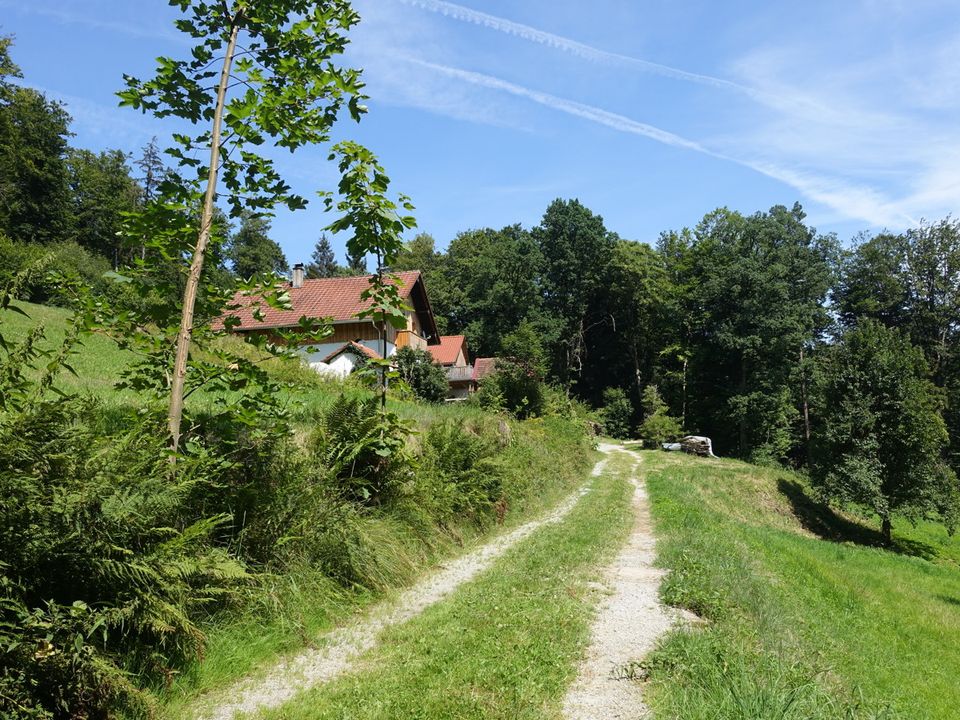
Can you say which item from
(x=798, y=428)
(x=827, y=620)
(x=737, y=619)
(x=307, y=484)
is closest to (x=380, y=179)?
(x=307, y=484)

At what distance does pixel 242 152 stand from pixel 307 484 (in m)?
3.38

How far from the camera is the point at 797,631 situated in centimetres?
657

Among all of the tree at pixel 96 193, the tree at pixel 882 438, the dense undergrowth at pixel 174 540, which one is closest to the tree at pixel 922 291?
the tree at pixel 882 438

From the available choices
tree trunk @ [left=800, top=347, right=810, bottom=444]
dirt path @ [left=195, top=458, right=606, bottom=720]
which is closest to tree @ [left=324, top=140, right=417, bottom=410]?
dirt path @ [left=195, top=458, right=606, bottom=720]

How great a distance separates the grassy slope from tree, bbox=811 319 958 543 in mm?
5028

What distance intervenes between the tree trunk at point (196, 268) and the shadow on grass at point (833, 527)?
29.5 metres

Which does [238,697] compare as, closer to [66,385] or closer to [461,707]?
[461,707]

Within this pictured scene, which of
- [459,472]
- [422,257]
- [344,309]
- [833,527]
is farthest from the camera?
[422,257]

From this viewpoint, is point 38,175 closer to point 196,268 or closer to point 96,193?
point 96,193

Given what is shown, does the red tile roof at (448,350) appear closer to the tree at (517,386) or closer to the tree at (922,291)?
the tree at (517,386)

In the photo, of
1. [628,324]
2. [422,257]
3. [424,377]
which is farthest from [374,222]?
[422,257]

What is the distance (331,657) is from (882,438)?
102 ft

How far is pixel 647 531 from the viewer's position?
472 inches

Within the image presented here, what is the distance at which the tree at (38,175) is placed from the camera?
43.9 metres
